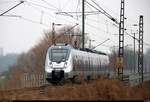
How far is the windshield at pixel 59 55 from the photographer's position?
33.4 metres

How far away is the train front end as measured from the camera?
33125 millimetres

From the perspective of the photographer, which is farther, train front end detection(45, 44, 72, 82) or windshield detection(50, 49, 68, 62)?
windshield detection(50, 49, 68, 62)

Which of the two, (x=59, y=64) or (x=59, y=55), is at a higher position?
(x=59, y=55)

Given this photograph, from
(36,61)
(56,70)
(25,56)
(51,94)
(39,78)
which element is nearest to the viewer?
(51,94)

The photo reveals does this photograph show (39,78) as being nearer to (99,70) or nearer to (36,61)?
(99,70)

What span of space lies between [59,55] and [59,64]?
0.69m

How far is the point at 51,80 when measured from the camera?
3381 centimetres

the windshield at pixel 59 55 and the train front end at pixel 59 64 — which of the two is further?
the windshield at pixel 59 55

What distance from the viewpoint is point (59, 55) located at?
33.5m

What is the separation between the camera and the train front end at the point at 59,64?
33125 mm

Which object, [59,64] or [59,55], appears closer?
[59,64]

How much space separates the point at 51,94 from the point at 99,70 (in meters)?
21.3

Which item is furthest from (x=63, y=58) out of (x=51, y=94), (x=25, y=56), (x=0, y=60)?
(x=0, y=60)

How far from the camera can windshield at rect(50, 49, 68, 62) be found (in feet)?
110
